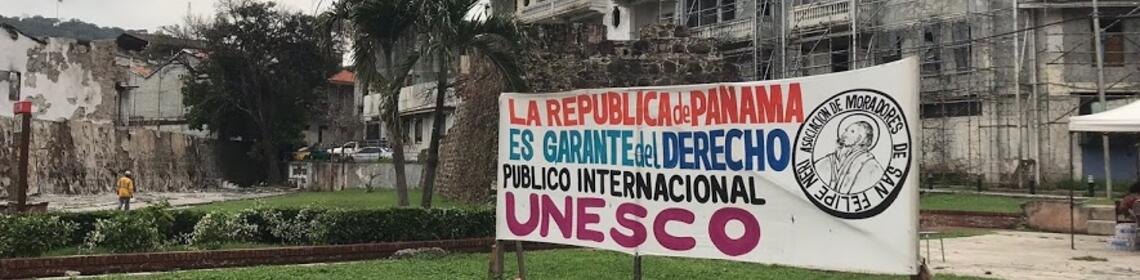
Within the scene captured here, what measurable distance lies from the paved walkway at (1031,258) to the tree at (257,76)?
1214 inches

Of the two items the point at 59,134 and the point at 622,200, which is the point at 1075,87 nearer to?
the point at 622,200

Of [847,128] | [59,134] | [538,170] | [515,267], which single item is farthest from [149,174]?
[847,128]

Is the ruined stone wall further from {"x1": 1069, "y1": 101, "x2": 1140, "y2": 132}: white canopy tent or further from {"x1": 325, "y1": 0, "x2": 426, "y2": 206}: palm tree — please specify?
{"x1": 1069, "y1": 101, "x2": 1140, "y2": 132}: white canopy tent

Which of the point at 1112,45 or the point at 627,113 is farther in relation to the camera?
the point at 1112,45

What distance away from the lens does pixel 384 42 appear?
13.0 metres

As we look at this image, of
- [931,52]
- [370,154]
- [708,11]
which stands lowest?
[370,154]

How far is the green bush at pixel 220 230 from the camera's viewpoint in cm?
1009

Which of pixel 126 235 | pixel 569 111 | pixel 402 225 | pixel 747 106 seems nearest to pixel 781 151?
pixel 747 106

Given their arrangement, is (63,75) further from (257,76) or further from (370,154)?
(370,154)

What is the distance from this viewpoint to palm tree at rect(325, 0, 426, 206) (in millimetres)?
12688

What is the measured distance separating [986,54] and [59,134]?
25.1m

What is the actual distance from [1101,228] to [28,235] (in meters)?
13.6

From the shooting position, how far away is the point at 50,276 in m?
8.15

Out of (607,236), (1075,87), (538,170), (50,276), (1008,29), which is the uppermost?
(1008,29)
